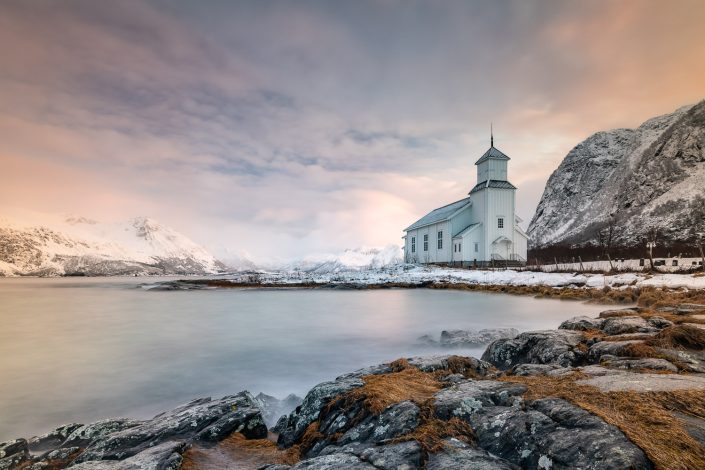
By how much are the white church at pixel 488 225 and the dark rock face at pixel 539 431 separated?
40.1 metres

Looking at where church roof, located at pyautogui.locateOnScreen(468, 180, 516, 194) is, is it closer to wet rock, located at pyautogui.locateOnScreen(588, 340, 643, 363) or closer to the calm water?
the calm water

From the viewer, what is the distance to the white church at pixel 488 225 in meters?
43.8

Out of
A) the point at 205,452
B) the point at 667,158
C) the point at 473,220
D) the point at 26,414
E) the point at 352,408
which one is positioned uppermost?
the point at 667,158

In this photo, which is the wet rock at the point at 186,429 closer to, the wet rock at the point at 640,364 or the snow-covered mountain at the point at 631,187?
the wet rock at the point at 640,364

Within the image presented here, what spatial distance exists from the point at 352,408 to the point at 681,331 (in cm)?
626

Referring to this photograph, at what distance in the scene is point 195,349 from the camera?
1242 cm

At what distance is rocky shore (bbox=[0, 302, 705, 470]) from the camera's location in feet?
9.45

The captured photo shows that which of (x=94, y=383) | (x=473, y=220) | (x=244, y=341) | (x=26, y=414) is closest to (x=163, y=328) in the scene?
(x=244, y=341)

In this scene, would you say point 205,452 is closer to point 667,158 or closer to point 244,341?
point 244,341

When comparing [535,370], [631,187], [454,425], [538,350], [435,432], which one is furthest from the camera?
[631,187]

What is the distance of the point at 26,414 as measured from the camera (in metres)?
7.25

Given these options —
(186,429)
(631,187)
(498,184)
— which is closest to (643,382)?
(186,429)

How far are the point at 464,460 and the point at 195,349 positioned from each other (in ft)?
38.0

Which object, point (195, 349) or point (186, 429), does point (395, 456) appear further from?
point (195, 349)
